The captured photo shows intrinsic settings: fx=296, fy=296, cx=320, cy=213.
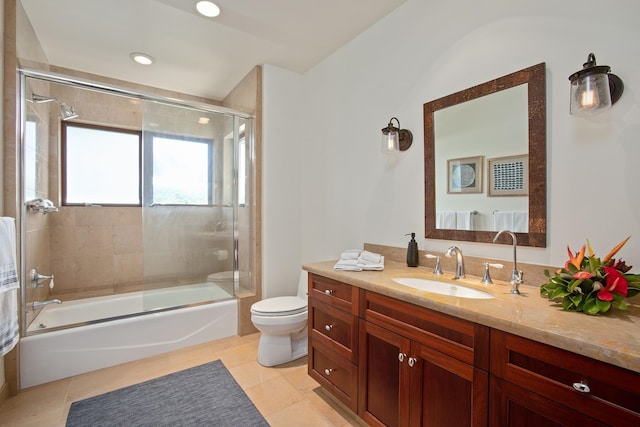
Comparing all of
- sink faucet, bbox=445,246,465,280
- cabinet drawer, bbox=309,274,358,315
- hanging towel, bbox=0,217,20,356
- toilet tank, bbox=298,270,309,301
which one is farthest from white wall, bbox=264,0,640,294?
hanging towel, bbox=0,217,20,356

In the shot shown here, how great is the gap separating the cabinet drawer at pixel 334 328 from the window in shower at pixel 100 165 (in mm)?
2774

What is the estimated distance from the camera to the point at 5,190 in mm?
1934

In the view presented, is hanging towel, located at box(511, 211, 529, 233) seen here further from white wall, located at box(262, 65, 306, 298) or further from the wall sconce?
white wall, located at box(262, 65, 306, 298)

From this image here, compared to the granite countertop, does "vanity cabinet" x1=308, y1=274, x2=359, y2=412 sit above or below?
below

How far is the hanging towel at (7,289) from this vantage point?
5.15 ft

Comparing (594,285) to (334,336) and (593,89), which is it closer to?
(593,89)

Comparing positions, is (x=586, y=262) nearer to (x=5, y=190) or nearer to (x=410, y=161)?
(x=410, y=161)

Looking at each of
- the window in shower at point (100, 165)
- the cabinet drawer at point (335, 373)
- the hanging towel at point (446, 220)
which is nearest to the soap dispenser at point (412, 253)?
the hanging towel at point (446, 220)

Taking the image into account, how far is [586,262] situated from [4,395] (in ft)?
10.8

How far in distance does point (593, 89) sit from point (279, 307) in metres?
2.22

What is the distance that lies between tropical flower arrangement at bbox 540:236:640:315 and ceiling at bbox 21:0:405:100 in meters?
1.96

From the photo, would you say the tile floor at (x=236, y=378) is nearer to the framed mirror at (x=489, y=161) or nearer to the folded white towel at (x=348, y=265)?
the folded white towel at (x=348, y=265)

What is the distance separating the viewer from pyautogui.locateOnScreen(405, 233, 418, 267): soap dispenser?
191 cm

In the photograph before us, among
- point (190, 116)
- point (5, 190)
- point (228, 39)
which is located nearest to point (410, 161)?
point (228, 39)
